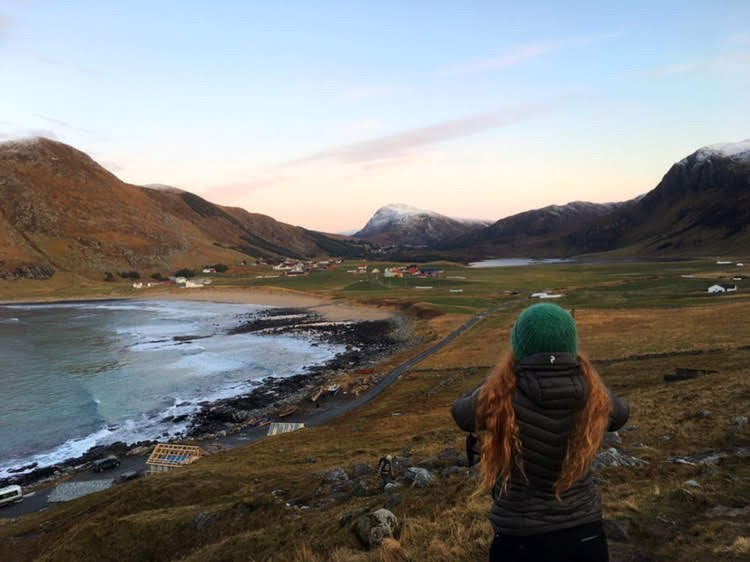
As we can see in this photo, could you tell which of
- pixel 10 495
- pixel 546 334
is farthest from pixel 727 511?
pixel 10 495

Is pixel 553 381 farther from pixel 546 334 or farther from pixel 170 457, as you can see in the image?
pixel 170 457

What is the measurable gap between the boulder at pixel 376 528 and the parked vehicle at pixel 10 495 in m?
29.9

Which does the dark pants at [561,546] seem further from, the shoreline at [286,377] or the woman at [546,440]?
the shoreline at [286,377]

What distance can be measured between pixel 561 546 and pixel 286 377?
5877 cm

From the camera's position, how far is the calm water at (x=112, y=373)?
43.4 m

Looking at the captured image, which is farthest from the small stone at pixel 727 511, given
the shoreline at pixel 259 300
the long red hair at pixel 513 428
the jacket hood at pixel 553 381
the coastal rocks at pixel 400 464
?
the shoreline at pixel 259 300

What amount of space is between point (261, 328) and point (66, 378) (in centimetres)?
4236

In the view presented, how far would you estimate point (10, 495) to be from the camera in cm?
3039

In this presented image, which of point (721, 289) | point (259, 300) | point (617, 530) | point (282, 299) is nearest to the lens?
point (617, 530)

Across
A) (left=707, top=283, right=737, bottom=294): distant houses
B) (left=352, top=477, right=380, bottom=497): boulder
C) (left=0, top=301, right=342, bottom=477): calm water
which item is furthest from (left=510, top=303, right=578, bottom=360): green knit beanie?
(left=707, top=283, right=737, bottom=294): distant houses

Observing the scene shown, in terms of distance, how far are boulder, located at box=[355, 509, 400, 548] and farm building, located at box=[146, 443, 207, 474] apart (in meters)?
25.3

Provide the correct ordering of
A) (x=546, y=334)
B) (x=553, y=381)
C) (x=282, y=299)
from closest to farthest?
(x=553, y=381), (x=546, y=334), (x=282, y=299)

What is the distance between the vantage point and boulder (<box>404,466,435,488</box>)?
1422 cm

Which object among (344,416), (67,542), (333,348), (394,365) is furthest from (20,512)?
(333,348)
